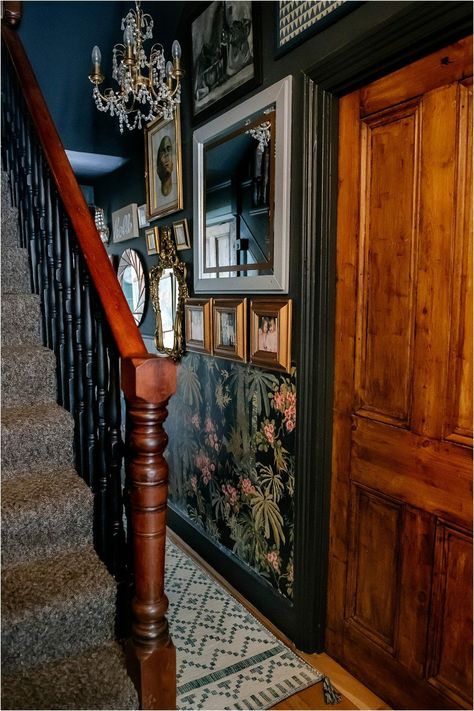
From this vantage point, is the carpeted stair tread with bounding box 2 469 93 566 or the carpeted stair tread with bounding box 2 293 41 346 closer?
the carpeted stair tread with bounding box 2 469 93 566

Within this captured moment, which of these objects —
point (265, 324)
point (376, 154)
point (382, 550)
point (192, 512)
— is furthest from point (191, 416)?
point (376, 154)

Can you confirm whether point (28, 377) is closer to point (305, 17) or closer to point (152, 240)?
point (152, 240)

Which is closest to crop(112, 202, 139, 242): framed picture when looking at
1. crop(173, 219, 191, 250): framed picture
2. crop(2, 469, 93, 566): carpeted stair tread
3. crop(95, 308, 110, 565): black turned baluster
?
crop(173, 219, 191, 250): framed picture

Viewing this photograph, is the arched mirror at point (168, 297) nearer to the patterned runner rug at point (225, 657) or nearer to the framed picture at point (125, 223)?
the framed picture at point (125, 223)

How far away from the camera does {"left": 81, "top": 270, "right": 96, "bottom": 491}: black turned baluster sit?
1.68 m

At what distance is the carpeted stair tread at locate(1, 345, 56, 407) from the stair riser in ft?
2.88

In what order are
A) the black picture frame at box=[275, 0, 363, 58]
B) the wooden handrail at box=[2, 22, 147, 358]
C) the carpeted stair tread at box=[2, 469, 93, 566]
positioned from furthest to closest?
the black picture frame at box=[275, 0, 363, 58]
the carpeted stair tread at box=[2, 469, 93, 566]
the wooden handrail at box=[2, 22, 147, 358]

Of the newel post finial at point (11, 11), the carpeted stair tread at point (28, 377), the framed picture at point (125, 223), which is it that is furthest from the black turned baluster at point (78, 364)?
the framed picture at point (125, 223)

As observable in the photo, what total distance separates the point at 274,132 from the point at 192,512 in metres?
2.15

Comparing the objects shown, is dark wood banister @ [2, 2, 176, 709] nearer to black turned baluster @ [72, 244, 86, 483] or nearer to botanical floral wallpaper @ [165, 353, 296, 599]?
black turned baluster @ [72, 244, 86, 483]

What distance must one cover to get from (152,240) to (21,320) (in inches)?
53.1

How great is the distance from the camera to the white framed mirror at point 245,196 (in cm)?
209

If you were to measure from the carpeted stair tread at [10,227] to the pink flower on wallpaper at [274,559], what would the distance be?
195 cm

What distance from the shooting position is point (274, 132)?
212 centimetres
